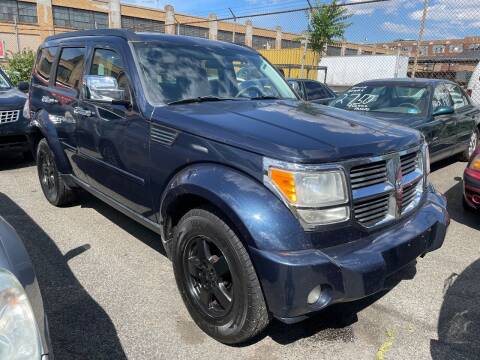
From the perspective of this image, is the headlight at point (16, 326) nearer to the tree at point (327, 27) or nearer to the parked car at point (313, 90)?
the parked car at point (313, 90)

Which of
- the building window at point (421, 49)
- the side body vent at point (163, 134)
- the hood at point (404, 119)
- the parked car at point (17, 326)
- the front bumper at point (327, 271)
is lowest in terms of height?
the front bumper at point (327, 271)

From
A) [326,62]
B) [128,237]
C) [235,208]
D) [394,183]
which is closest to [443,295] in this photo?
[394,183]

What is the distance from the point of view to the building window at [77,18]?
41800mm

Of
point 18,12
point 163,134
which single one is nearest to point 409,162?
point 163,134

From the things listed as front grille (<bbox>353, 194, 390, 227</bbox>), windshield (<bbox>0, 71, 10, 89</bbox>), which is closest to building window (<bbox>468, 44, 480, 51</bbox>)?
windshield (<bbox>0, 71, 10, 89</bbox>)

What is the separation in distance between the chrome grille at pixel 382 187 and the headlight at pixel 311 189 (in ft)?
0.39

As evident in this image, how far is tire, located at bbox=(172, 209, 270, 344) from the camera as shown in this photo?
7.36 ft

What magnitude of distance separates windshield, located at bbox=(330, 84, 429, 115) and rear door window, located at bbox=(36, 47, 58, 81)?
4.35m

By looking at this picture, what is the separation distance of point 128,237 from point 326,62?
24374mm

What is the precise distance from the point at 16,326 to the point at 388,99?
6.14 m

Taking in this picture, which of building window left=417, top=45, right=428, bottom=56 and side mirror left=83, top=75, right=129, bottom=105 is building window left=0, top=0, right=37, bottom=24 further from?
side mirror left=83, top=75, right=129, bottom=105

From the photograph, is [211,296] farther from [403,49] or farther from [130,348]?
[403,49]

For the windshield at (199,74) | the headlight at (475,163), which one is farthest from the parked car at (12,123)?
the headlight at (475,163)

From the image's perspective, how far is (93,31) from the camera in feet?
12.8
